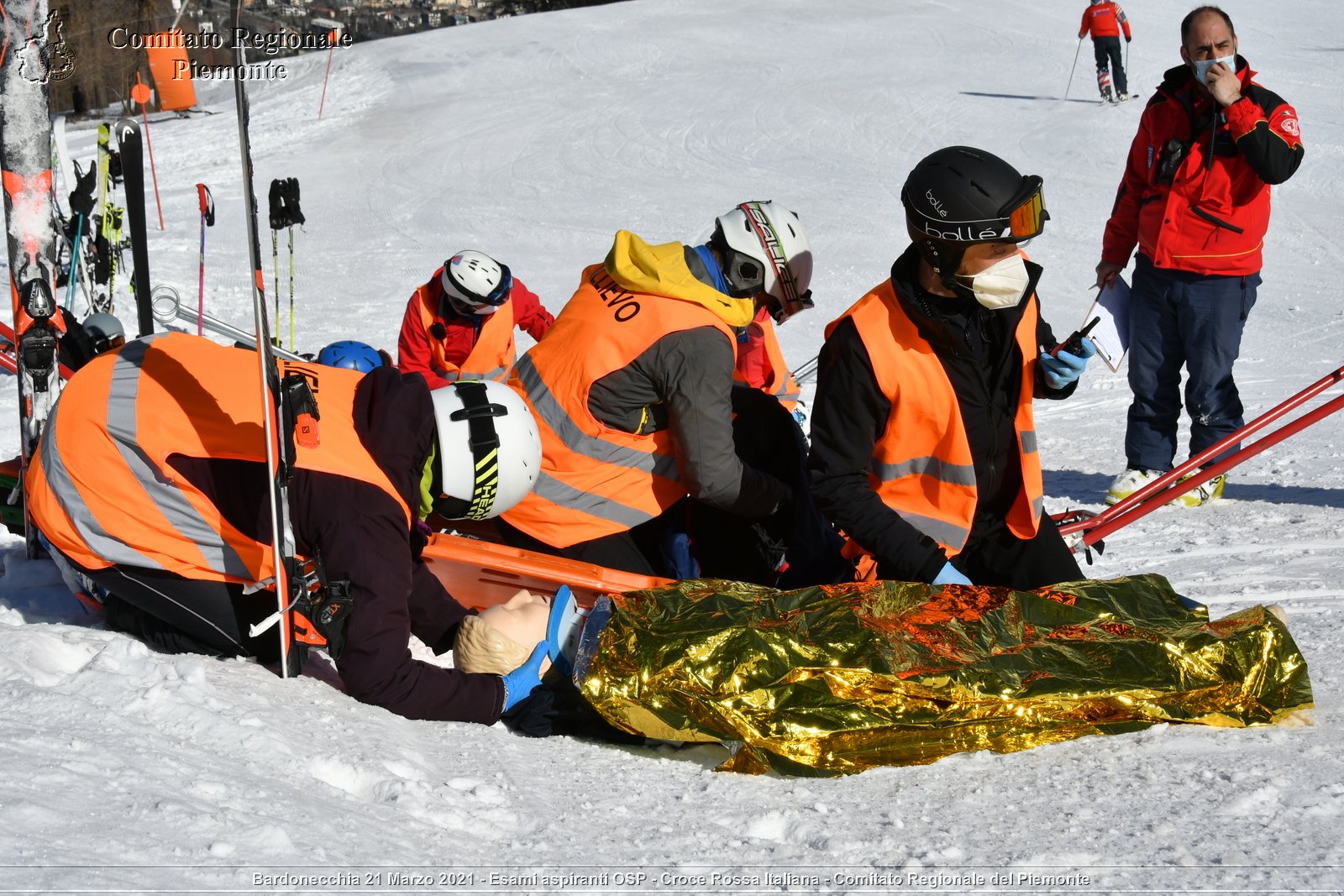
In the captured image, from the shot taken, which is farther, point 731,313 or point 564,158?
point 564,158

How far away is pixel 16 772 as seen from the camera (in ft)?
7.47

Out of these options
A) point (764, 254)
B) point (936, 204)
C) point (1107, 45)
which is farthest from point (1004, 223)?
point (1107, 45)

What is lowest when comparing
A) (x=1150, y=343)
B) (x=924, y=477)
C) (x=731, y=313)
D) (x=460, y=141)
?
(x=460, y=141)

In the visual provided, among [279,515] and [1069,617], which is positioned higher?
[279,515]

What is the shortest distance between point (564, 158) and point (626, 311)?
463 inches

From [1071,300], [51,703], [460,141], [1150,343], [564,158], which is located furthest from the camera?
[460,141]

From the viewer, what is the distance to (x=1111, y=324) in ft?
12.6

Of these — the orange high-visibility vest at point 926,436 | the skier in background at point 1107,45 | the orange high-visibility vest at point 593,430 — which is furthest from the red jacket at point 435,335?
the skier in background at point 1107,45

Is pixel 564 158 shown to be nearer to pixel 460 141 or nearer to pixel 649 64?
pixel 460 141

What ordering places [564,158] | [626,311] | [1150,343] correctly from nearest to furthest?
[626,311] < [1150,343] < [564,158]

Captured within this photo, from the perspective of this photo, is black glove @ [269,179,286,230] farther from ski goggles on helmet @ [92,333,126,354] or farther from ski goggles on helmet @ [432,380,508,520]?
ski goggles on helmet @ [432,380,508,520]

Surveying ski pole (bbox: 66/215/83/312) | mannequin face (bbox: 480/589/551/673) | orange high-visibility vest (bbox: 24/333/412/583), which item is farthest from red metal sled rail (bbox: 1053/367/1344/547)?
ski pole (bbox: 66/215/83/312)

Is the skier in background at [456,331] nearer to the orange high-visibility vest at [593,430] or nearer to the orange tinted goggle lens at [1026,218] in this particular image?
the orange high-visibility vest at [593,430]

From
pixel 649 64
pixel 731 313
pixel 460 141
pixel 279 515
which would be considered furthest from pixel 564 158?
pixel 279 515
